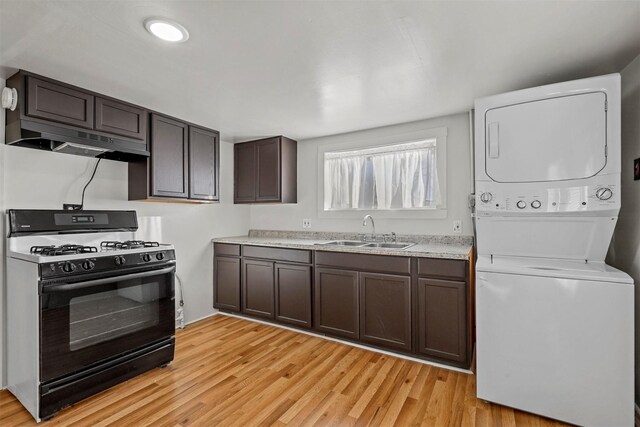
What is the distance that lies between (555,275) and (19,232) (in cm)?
346

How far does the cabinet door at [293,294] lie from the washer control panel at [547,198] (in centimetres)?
170

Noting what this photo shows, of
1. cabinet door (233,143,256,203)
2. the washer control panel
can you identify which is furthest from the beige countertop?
cabinet door (233,143,256,203)

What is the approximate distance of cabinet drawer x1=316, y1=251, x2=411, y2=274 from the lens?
2.57 m

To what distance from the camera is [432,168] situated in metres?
3.16

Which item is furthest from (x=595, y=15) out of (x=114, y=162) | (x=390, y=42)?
(x=114, y=162)

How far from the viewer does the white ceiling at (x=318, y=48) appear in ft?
4.76

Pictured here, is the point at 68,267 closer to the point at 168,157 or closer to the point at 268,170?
the point at 168,157

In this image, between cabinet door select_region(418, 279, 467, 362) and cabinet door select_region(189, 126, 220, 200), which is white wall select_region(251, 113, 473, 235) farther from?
cabinet door select_region(189, 126, 220, 200)

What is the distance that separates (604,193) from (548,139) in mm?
442

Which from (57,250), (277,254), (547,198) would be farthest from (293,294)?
(547,198)

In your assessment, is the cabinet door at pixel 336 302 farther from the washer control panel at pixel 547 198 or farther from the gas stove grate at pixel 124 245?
the gas stove grate at pixel 124 245

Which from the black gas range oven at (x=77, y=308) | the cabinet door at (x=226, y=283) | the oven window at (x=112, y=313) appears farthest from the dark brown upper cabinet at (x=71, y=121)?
the cabinet door at (x=226, y=283)

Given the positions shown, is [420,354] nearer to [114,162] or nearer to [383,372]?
[383,372]

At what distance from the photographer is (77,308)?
1982 mm
